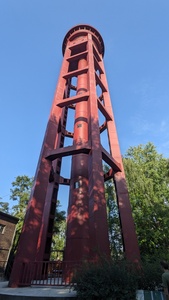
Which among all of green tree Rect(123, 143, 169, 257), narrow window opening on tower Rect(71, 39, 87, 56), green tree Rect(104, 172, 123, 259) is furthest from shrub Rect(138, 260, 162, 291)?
narrow window opening on tower Rect(71, 39, 87, 56)

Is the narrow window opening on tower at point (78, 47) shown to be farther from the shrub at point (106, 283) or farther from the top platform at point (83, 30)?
the shrub at point (106, 283)

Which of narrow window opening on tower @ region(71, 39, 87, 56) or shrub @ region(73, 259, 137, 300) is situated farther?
narrow window opening on tower @ region(71, 39, 87, 56)

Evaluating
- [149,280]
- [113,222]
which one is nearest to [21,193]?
[113,222]

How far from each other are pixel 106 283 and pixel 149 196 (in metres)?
15.1

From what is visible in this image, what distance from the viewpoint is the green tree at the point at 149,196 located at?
1742 centimetres

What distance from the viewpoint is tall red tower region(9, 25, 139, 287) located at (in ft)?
29.1

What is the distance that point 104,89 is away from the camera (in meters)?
17.4

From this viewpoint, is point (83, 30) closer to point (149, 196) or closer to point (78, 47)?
point (78, 47)

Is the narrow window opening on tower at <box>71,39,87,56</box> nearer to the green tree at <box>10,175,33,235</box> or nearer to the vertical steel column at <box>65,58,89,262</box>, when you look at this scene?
the vertical steel column at <box>65,58,89,262</box>

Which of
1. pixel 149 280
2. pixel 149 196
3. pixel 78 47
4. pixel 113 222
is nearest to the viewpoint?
pixel 149 280

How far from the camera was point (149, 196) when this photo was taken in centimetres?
1944

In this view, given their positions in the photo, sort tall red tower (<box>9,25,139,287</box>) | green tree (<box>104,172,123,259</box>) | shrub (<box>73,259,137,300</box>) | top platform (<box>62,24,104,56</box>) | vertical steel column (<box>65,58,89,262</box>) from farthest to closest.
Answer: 1. top platform (<box>62,24,104,56</box>)
2. green tree (<box>104,172,123,259</box>)
3. vertical steel column (<box>65,58,89,262</box>)
4. tall red tower (<box>9,25,139,287</box>)
5. shrub (<box>73,259,137,300</box>)

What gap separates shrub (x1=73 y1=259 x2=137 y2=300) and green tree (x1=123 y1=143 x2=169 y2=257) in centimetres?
1118

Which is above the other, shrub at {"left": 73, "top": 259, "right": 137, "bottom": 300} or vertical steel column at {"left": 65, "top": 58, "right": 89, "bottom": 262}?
vertical steel column at {"left": 65, "top": 58, "right": 89, "bottom": 262}
